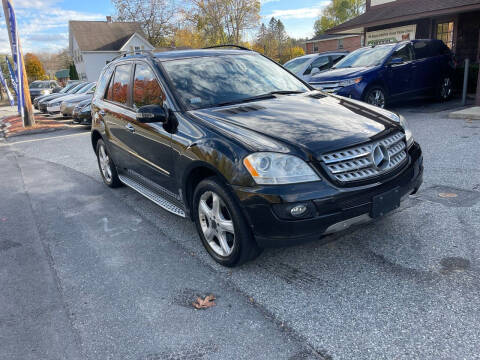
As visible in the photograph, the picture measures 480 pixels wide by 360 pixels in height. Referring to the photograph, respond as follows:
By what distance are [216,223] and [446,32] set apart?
16.5 meters

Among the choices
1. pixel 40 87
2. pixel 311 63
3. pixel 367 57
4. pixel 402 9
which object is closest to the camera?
pixel 367 57

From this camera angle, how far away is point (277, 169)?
Result: 2.85 meters

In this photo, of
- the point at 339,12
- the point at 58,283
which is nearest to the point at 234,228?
the point at 58,283

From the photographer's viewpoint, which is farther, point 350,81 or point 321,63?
point 321,63

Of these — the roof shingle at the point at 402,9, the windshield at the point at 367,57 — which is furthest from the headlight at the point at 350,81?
the roof shingle at the point at 402,9

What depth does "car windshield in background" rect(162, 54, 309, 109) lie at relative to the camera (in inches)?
152

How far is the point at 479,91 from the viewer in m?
9.95

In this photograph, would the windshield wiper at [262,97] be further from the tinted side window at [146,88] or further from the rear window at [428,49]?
the rear window at [428,49]

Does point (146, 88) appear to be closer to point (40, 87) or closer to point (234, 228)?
point (234, 228)

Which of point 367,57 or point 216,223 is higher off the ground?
point 367,57

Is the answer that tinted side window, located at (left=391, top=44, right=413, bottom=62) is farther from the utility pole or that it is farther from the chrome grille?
the utility pole

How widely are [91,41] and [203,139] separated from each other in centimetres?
5610

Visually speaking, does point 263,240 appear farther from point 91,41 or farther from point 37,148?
point 91,41

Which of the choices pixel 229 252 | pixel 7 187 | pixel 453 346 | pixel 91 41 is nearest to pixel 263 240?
pixel 229 252
